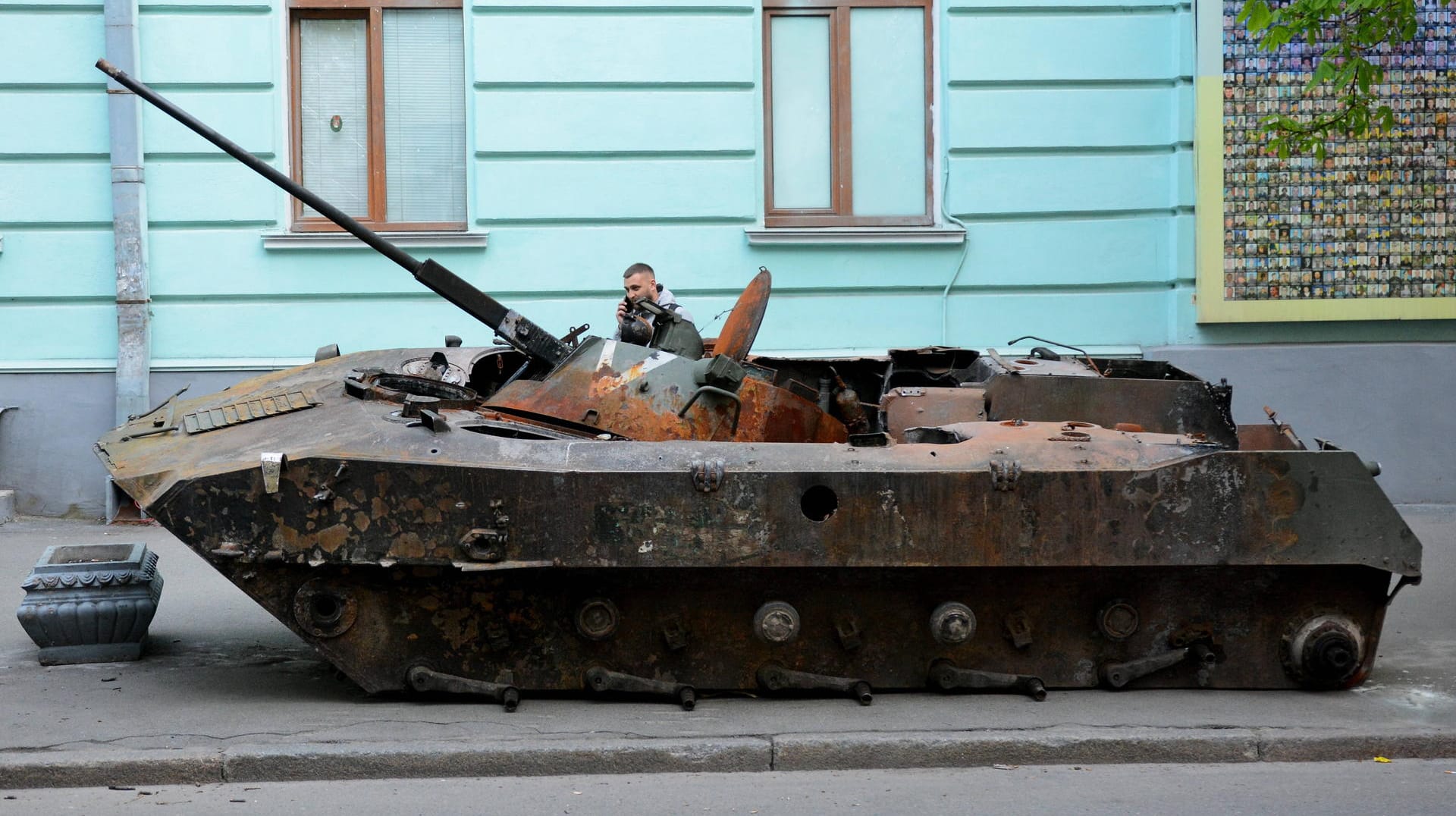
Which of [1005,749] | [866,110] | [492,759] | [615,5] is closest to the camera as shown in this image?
[492,759]

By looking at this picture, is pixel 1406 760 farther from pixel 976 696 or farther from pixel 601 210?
pixel 601 210

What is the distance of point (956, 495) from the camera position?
16.0 feet

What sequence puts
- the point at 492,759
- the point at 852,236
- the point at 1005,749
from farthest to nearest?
the point at 852,236 < the point at 1005,749 < the point at 492,759

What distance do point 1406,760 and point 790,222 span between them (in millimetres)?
5750

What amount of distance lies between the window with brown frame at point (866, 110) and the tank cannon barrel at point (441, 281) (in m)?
3.87

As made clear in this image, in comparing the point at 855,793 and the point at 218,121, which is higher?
the point at 218,121

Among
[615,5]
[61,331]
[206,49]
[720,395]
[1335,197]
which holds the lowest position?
[720,395]

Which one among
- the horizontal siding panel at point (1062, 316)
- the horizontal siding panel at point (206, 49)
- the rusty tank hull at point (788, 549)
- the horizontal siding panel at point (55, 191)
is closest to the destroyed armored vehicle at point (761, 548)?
the rusty tank hull at point (788, 549)

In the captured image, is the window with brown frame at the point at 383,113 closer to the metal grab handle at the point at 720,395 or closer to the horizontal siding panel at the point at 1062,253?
the horizontal siding panel at the point at 1062,253

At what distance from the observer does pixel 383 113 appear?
957cm

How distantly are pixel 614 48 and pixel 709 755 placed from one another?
235 inches

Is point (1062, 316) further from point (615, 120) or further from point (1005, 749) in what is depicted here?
point (1005, 749)

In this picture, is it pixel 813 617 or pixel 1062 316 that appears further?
pixel 1062 316

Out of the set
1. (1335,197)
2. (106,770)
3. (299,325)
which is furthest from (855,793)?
(1335,197)
